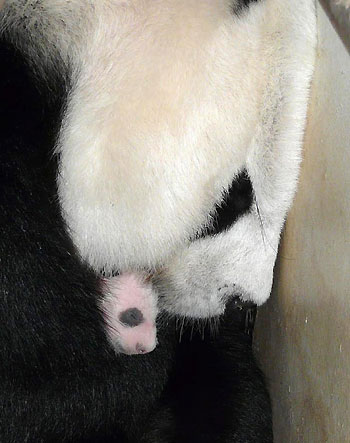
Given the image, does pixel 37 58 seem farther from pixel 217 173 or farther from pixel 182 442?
pixel 182 442

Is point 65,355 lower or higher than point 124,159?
lower

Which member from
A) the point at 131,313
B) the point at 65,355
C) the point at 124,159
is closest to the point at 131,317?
the point at 131,313

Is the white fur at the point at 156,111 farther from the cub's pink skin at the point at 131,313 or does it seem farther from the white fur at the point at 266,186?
the cub's pink skin at the point at 131,313

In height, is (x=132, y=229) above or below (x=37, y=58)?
below

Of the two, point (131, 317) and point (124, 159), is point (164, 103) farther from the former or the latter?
point (131, 317)

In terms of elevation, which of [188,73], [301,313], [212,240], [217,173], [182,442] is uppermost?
[188,73]

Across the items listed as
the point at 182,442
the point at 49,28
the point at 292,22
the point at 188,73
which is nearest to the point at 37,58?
the point at 49,28

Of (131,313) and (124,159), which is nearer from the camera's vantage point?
(124,159)

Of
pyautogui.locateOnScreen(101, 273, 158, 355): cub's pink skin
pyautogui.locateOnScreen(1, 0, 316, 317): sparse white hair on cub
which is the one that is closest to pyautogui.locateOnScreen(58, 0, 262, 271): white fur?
pyautogui.locateOnScreen(1, 0, 316, 317): sparse white hair on cub
